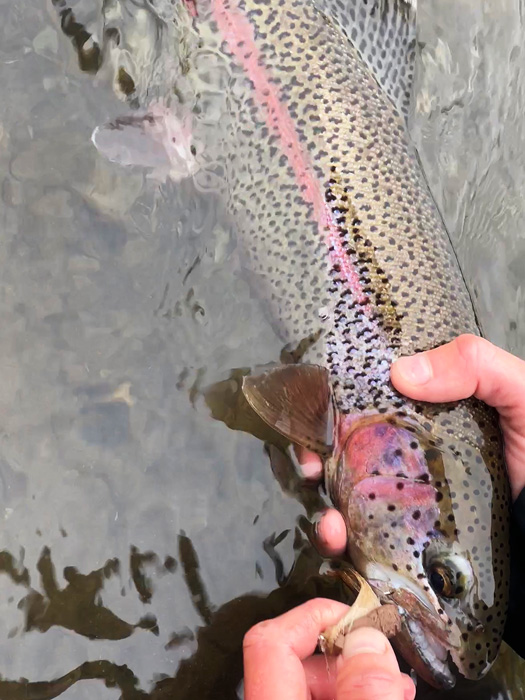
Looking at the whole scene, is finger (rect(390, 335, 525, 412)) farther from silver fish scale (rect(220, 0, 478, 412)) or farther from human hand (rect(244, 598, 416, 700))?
human hand (rect(244, 598, 416, 700))

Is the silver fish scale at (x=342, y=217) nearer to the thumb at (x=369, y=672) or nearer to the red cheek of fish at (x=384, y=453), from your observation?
the red cheek of fish at (x=384, y=453)

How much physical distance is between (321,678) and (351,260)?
55.0 inches

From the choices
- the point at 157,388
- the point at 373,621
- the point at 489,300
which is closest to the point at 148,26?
the point at 157,388

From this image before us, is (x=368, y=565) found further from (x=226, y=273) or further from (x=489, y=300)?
(x=489, y=300)

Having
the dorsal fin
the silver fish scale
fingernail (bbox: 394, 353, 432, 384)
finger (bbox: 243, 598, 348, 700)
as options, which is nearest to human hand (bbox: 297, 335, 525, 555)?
fingernail (bbox: 394, 353, 432, 384)

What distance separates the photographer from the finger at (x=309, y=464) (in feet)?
8.04

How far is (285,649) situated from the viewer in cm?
177

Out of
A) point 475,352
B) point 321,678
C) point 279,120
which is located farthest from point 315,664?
point 279,120

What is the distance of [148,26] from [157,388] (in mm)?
1454

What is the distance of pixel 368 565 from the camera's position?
2.23 metres

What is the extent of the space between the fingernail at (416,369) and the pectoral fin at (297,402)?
31cm

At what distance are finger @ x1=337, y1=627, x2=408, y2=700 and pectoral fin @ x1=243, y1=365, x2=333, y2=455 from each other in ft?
2.54

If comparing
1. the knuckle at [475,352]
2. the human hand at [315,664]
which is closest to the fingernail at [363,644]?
the human hand at [315,664]

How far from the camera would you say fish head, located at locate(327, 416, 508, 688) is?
208cm
